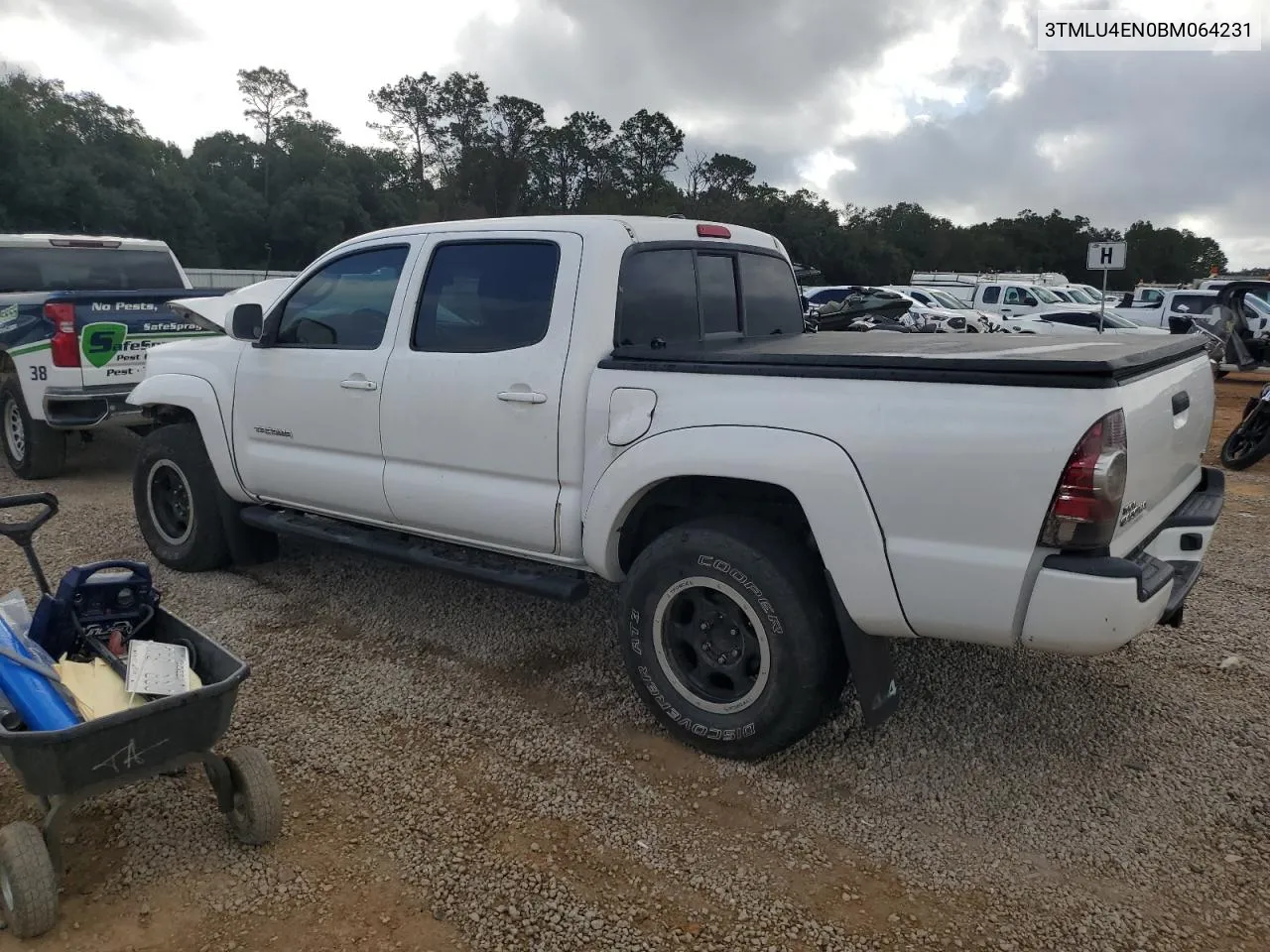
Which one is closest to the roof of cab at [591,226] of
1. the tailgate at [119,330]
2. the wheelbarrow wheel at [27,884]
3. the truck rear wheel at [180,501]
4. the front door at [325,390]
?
the front door at [325,390]

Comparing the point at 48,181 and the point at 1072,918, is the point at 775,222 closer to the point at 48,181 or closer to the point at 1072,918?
the point at 48,181

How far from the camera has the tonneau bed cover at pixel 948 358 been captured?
8.66 ft

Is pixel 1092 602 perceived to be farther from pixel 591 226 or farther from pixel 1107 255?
pixel 1107 255

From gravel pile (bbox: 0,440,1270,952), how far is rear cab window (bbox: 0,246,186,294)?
235 inches

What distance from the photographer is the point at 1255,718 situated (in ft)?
12.1

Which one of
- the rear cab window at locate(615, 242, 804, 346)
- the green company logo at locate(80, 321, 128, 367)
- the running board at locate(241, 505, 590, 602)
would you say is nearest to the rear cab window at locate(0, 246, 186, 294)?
the green company logo at locate(80, 321, 128, 367)

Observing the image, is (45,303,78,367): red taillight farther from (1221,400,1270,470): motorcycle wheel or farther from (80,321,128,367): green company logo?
(1221,400,1270,470): motorcycle wheel

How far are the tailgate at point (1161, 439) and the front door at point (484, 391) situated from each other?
185 cm

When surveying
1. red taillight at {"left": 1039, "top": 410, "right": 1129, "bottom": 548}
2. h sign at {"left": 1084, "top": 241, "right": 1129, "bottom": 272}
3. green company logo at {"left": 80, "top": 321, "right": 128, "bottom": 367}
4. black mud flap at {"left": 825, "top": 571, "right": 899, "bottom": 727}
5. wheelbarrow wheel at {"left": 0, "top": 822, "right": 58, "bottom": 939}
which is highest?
h sign at {"left": 1084, "top": 241, "right": 1129, "bottom": 272}

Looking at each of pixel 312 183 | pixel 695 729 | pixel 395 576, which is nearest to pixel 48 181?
pixel 312 183

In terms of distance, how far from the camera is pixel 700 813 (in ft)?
10.3

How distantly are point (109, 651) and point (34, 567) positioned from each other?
0.58 meters

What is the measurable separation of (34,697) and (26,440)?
19.5ft

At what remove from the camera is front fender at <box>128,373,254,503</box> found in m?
4.95
